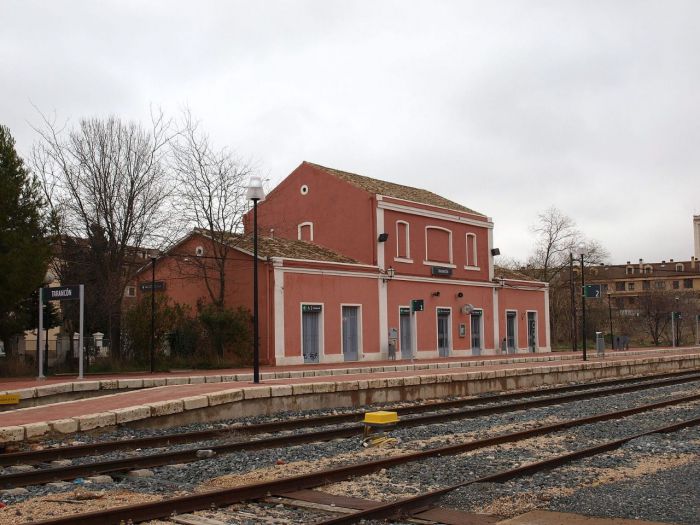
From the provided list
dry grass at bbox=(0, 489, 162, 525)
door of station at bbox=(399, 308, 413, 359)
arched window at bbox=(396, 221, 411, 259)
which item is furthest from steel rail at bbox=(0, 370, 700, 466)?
arched window at bbox=(396, 221, 411, 259)

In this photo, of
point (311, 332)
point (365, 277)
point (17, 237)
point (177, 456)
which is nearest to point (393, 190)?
point (365, 277)

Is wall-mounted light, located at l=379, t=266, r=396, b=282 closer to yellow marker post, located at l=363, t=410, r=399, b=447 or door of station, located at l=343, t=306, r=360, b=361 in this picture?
door of station, located at l=343, t=306, r=360, b=361

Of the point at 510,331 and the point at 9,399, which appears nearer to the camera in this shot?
the point at 9,399

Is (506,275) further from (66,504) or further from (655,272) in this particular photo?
(655,272)

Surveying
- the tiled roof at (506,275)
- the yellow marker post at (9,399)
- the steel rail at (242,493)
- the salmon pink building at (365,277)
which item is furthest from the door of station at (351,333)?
the steel rail at (242,493)

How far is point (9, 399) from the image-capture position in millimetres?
15266

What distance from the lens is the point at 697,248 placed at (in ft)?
367

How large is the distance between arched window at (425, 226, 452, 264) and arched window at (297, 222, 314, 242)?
558 cm

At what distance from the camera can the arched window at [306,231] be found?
36875mm

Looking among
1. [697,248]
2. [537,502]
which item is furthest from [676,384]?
[697,248]

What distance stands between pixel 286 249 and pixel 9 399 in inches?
677

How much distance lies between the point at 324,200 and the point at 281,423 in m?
24.1

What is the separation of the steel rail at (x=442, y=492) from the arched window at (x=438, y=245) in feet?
84.8

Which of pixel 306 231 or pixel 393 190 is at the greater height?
pixel 393 190
